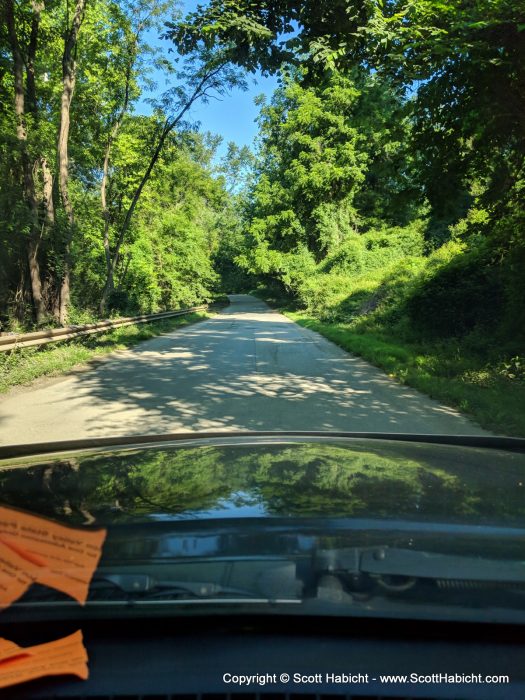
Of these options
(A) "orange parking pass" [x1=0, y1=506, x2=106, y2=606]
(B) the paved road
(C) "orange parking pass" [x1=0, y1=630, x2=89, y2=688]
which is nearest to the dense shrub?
(B) the paved road

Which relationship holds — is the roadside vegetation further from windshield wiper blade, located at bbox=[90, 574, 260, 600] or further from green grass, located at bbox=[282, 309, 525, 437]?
windshield wiper blade, located at bbox=[90, 574, 260, 600]

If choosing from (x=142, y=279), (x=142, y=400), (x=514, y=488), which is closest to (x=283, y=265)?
(x=142, y=279)

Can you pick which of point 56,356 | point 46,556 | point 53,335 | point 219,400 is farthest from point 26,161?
point 46,556

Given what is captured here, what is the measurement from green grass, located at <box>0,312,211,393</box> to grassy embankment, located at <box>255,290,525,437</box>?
23.8 feet

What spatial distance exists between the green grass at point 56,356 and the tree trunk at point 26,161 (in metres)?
2.06

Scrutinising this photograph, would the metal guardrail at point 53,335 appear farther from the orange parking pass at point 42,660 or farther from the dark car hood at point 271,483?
the orange parking pass at point 42,660

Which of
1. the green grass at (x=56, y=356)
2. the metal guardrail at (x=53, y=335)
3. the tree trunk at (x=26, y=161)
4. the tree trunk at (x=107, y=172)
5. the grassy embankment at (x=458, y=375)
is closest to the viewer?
the grassy embankment at (x=458, y=375)

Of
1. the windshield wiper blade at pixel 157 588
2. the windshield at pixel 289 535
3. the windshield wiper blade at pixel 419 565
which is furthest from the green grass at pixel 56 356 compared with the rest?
the windshield wiper blade at pixel 419 565

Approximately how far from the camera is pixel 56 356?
13.5 m

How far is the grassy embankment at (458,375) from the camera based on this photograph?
27.4ft

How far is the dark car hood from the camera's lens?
226 centimetres

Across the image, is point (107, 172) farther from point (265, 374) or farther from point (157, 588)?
point (157, 588)

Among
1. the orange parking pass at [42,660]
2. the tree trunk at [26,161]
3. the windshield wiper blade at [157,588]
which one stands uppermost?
the tree trunk at [26,161]

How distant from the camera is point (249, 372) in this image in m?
12.7
